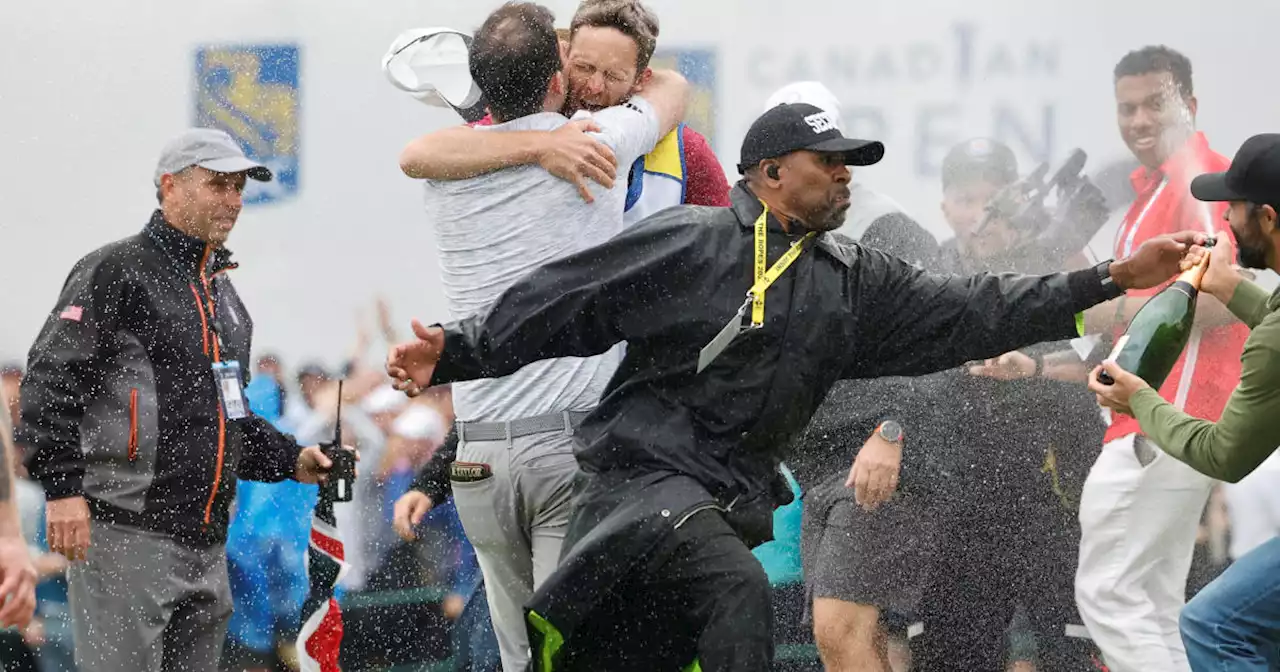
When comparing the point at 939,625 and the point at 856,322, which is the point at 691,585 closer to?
the point at 856,322

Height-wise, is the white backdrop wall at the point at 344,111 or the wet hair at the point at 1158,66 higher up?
the wet hair at the point at 1158,66

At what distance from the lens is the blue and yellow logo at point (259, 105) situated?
5953 mm

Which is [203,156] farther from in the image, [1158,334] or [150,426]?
[1158,334]

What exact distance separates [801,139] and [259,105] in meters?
2.54

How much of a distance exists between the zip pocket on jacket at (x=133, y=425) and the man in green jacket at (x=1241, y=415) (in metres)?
2.43

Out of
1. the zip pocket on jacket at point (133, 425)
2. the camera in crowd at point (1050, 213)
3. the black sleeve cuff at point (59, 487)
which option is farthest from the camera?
the camera in crowd at point (1050, 213)

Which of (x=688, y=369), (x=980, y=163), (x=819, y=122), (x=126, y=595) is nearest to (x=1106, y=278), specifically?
(x=819, y=122)

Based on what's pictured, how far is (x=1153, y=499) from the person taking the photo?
5.14m

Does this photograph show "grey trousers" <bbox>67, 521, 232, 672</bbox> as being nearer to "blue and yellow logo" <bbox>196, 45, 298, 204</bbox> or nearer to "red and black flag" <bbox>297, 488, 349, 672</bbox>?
"red and black flag" <bbox>297, 488, 349, 672</bbox>

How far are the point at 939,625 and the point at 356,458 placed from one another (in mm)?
1880

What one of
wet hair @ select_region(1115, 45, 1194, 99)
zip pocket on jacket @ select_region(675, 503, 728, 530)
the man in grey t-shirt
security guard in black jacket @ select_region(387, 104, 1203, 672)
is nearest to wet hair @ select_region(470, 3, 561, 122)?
the man in grey t-shirt

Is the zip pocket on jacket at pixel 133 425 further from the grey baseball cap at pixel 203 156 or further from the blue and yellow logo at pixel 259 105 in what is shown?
the blue and yellow logo at pixel 259 105

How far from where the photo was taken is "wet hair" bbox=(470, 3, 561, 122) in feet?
13.7

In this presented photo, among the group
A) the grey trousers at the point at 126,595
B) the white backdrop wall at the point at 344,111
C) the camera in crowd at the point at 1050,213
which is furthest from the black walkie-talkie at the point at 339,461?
the camera in crowd at the point at 1050,213
